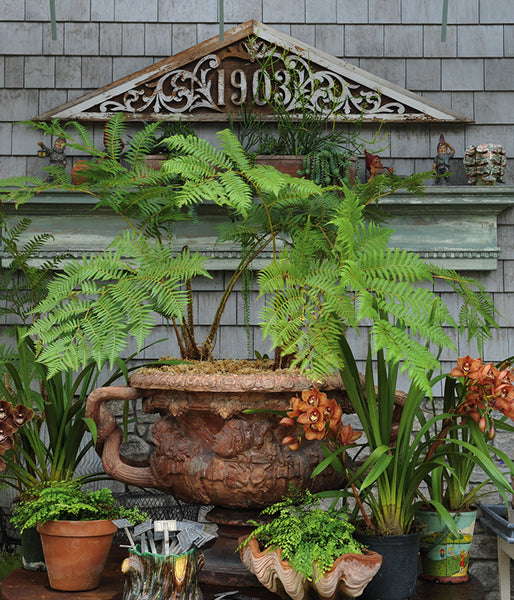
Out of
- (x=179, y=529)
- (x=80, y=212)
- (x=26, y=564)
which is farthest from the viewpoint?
(x=80, y=212)

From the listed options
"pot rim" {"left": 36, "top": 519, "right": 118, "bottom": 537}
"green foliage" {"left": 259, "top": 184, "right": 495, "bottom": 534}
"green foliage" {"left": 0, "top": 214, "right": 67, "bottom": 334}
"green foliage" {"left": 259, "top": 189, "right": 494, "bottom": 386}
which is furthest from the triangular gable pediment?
"pot rim" {"left": 36, "top": 519, "right": 118, "bottom": 537}

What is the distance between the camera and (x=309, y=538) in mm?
1366

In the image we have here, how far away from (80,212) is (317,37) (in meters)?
1.29

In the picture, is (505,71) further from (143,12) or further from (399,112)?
(143,12)

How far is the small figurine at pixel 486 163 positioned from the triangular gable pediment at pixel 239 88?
186 mm

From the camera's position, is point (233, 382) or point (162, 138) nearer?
point (233, 382)

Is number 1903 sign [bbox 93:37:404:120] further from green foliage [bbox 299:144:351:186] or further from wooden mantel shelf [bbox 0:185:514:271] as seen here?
wooden mantel shelf [bbox 0:185:514:271]

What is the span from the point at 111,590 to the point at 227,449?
16.4 inches

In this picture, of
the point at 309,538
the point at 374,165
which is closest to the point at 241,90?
the point at 374,165

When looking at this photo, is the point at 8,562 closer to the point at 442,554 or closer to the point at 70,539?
the point at 70,539

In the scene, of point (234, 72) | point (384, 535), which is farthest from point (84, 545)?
point (234, 72)

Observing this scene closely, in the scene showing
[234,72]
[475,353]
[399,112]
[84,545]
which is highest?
[234,72]

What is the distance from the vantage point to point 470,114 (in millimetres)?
3004

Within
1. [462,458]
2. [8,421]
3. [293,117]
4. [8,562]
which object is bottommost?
[8,562]
